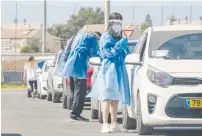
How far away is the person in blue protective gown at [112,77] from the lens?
12320 mm

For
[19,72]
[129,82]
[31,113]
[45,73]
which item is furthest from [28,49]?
[129,82]

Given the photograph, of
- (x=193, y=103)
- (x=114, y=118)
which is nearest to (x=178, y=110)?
(x=193, y=103)

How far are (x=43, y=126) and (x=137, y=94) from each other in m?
2.89

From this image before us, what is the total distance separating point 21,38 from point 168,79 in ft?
283

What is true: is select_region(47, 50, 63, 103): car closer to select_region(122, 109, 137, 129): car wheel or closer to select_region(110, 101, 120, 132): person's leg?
select_region(122, 109, 137, 129): car wheel

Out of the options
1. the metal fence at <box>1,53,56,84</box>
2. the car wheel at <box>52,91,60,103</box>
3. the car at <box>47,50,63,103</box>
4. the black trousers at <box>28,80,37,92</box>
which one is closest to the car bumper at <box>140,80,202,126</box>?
the car at <box>47,50,63,103</box>

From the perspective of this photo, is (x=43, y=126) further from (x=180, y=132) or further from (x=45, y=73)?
(x=45, y=73)

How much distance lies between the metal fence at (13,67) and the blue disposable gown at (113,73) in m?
28.3

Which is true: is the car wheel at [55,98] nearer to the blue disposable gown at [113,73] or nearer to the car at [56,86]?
the car at [56,86]

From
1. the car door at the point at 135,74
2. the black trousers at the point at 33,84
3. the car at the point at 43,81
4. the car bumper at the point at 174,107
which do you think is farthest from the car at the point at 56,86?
the car bumper at the point at 174,107

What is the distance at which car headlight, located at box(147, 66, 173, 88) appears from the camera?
10.7 metres

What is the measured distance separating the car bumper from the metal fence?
98.7ft

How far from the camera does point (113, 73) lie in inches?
487

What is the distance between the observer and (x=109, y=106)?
12578mm
